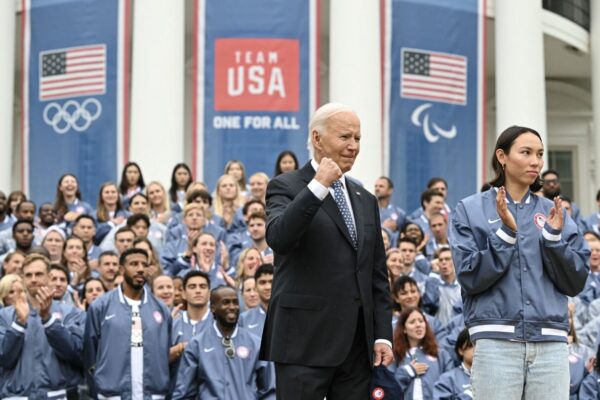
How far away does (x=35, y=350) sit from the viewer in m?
9.44

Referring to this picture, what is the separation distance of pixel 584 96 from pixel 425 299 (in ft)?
45.7

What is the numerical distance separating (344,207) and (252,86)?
38.7ft

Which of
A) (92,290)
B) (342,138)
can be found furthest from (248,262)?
(342,138)

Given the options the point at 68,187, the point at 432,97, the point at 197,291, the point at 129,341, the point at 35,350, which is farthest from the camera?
the point at 432,97

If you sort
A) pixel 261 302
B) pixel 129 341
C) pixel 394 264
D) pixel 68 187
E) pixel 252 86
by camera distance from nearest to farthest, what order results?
pixel 129 341 → pixel 261 302 → pixel 394 264 → pixel 68 187 → pixel 252 86

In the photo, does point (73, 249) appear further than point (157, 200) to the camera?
No

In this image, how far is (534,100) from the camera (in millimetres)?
18781

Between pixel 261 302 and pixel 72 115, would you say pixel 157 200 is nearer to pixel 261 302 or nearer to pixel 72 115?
pixel 261 302

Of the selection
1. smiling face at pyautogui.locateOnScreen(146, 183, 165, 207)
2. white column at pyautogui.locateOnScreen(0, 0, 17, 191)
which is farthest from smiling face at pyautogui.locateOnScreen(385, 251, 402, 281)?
white column at pyautogui.locateOnScreen(0, 0, 17, 191)

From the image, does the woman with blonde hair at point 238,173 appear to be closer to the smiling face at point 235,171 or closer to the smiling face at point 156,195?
the smiling face at point 235,171

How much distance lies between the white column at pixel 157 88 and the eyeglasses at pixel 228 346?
7851 mm

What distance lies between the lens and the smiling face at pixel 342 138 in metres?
5.08

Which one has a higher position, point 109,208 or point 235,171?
point 235,171

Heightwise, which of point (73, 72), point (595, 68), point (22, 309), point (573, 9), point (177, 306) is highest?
point (573, 9)
